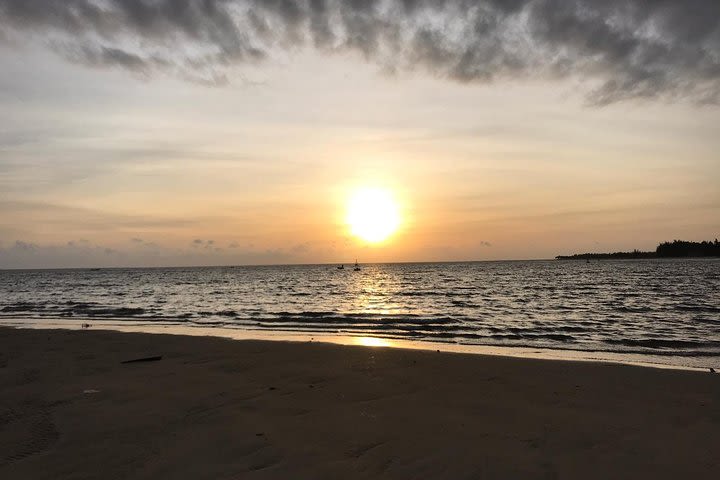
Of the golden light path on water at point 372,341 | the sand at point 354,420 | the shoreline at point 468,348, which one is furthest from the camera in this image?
the golden light path on water at point 372,341

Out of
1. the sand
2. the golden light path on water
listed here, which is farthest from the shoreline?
the sand

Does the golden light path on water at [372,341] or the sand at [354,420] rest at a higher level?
the sand at [354,420]

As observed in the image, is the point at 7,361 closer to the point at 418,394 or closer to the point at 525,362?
the point at 418,394

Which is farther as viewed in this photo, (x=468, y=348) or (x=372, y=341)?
(x=372, y=341)

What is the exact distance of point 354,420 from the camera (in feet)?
25.8

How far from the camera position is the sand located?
6.13 metres

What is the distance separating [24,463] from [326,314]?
26027 mm

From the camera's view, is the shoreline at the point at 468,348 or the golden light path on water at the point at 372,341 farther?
the golden light path on water at the point at 372,341

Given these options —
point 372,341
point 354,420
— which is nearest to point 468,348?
point 372,341

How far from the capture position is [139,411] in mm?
8406

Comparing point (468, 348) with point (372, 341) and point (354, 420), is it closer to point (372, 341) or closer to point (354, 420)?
point (372, 341)

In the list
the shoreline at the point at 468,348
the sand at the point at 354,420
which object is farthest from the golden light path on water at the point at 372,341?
the sand at the point at 354,420

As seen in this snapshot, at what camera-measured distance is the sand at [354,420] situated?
6.13 meters

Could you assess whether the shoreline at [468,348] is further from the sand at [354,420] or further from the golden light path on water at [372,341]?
the sand at [354,420]
